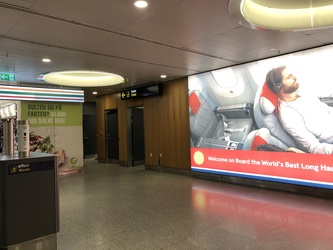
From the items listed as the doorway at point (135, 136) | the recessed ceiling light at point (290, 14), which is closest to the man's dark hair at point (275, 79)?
the recessed ceiling light at point (290, 14)

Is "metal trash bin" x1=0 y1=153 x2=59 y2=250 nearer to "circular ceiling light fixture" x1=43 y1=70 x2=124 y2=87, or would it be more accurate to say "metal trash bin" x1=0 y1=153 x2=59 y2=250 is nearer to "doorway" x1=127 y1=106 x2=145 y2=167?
"circular ceiling light fixture" x1=43 y1=70 x2=124 y2=87

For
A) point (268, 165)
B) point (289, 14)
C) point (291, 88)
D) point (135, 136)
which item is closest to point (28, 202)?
point (289, 14)

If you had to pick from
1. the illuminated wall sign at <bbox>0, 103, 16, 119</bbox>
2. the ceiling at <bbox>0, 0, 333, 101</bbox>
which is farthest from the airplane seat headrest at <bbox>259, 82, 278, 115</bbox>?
the illuminated wall sign at <bbox>0, 103, 16, 119</bbox>

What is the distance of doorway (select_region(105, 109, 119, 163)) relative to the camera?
37.7 feet

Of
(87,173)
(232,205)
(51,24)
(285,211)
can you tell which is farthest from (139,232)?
(87,173)

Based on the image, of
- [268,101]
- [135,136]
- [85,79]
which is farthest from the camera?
[135,136]

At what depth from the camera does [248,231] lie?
12.7 feet

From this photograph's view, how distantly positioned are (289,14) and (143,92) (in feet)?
19.0

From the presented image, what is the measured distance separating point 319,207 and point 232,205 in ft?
5.06

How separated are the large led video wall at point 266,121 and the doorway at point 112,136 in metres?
4.45

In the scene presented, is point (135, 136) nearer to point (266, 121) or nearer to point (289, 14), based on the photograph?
point (266, 121)

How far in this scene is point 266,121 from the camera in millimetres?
6352

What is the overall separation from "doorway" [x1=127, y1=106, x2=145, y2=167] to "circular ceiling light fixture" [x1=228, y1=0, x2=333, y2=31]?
7091 millimetres

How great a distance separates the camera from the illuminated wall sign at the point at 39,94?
792 centimetres
